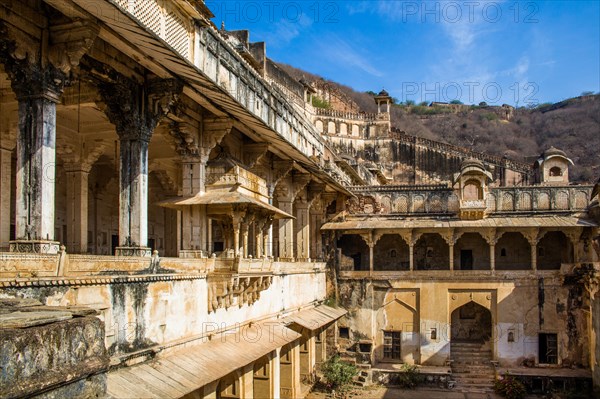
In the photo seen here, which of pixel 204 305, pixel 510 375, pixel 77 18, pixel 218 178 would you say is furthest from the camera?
pixel 510 375

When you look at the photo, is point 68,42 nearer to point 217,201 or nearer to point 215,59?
point 215,59

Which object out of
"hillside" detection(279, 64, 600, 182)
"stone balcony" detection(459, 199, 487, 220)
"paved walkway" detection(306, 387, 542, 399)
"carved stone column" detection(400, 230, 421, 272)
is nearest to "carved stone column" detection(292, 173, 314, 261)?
"carved stone column" detection(400, 230, 421, 272)

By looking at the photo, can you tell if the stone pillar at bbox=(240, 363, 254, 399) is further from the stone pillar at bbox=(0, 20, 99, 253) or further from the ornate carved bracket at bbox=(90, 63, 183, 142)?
the stone pillar at bbox=(0, 20, 99, 253)

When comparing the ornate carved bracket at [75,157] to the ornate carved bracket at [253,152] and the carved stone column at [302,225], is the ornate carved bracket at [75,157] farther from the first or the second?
the carved stone column at [302,225]

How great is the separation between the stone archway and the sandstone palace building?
11 cm

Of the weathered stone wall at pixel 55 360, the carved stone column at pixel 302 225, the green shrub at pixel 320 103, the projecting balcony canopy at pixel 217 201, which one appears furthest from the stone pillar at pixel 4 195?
the green shrub at pixel 320 103

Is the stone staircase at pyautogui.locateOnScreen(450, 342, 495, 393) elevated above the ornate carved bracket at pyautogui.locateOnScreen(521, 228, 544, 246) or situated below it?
below

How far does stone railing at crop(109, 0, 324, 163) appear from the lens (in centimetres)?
973

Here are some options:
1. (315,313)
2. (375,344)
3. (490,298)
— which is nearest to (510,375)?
(490,298)

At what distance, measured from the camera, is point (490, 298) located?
26516 millimetres

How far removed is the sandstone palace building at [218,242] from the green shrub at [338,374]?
30.9 inches

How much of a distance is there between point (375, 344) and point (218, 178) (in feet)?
51.8

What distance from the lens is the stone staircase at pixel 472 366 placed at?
24625 millimetres

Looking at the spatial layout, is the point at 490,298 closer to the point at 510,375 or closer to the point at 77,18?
the point at 510,375
